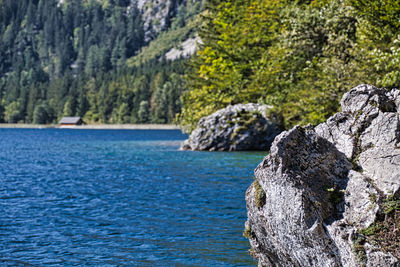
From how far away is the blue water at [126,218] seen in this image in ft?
38.8

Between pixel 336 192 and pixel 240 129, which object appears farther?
pixel 240 129

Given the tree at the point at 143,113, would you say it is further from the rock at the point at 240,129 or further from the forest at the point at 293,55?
the rock at the point at 240,129

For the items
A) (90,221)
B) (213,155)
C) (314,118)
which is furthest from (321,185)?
(213,155)

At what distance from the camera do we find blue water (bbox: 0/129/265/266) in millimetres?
11812

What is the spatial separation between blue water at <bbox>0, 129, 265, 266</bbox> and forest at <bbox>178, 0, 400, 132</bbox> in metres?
7.76

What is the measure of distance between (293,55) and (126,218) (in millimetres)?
24267

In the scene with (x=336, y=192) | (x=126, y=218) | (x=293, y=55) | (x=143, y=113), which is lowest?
(x=126, y=218)

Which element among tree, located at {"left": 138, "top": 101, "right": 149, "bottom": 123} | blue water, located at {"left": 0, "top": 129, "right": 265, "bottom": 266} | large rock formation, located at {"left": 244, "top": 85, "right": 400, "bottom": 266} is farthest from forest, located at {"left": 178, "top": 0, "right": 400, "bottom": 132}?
tree, located at {"left": 138, "top": 101, "right": 149, "bottom": 123}

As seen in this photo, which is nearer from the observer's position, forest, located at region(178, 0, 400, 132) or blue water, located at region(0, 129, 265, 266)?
blue water, located at region(0, 129, 265, 266)

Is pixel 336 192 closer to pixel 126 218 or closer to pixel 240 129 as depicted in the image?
pixel 126 218

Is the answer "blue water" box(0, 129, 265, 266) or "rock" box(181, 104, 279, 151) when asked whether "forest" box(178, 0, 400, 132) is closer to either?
"rock" box(181, 104, 279, 151)

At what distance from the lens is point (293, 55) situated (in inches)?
1442

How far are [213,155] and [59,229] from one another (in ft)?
84.6

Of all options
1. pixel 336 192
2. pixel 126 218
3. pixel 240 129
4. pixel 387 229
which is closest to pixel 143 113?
pixel 240 129
